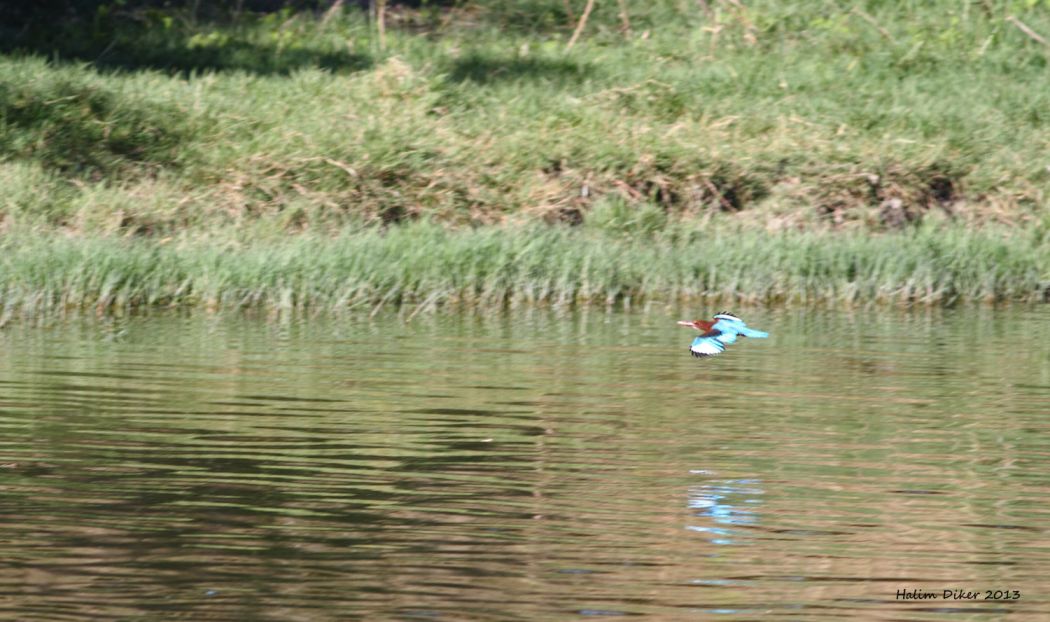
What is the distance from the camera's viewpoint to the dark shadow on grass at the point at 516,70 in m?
18.3

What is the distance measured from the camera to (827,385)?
30.0ft

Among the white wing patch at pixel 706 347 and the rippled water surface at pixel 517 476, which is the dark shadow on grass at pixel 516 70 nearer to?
the rippled water surface at pixel 517 476

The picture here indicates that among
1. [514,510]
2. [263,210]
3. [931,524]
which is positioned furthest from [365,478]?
[263,210]

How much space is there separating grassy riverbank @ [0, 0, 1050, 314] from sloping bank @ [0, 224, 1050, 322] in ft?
0.07

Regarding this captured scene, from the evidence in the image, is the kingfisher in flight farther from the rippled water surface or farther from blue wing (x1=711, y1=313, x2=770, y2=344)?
the rippled water surface

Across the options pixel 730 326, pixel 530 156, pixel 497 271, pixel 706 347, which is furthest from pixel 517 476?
pixel 530 156

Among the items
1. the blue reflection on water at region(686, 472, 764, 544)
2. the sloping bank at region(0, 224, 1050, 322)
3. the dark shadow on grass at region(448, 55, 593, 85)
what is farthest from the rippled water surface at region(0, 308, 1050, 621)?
the dark shadow on grass at region(448, 55, 593, 85)

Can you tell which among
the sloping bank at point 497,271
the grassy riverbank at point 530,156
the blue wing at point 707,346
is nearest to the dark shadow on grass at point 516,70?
the grassy riverbank at point 530,156

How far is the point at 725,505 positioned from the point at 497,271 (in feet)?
21.1

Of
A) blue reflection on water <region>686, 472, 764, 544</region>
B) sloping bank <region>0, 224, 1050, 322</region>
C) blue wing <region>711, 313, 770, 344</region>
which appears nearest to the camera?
blue reflection on water <region>686, 472, 764, 544</region>

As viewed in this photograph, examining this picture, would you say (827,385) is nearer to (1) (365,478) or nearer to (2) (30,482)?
(1) (365,478)

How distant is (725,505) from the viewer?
6.34 m

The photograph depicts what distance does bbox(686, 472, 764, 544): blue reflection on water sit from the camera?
595cm

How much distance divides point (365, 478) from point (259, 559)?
4.03ft
